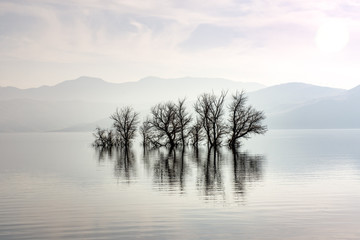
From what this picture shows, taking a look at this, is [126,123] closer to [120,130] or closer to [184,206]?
[120,130]

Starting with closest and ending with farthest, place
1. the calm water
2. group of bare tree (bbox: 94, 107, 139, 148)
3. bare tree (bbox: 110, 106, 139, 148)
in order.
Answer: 1. the calm water
2. bare tree (bbox: 110, 106, 139, 148)
3. group of bare tree (bbox: 94, 107, 139, 148)

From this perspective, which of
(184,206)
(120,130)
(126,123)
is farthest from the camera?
(126,123)

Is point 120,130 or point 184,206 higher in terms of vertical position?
point 120,130

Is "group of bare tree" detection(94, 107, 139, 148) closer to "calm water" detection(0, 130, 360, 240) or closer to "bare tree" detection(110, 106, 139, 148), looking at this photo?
"bare tree" detection(110, 106, 139, 148)

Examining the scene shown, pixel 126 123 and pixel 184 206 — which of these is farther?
pixel 126 123

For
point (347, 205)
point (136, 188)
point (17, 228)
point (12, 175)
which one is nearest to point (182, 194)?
point (136, 188)

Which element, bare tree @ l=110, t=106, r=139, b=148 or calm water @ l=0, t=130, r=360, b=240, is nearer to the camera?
calm water @ l=0, t=130, r=360, b=240

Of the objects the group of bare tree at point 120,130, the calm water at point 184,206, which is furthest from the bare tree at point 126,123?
the calm water at point 184,206

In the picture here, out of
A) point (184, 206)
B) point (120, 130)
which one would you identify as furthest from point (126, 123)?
point (184, 206)

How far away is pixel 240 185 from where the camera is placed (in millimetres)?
33750

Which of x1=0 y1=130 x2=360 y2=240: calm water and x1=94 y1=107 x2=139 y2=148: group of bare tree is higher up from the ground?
x1=94 y1=107 x2=139 y2=148: group of bare tree

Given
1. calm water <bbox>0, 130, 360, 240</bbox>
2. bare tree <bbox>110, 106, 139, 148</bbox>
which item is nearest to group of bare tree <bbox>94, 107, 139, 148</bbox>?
bare tree <bbox>110, 106, 139, 148</bbox>

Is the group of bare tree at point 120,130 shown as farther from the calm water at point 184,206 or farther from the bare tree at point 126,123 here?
the calm water at point 184,206

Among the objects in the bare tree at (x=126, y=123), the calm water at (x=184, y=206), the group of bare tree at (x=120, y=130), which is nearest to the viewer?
the calm water at (x=184, y=206)
